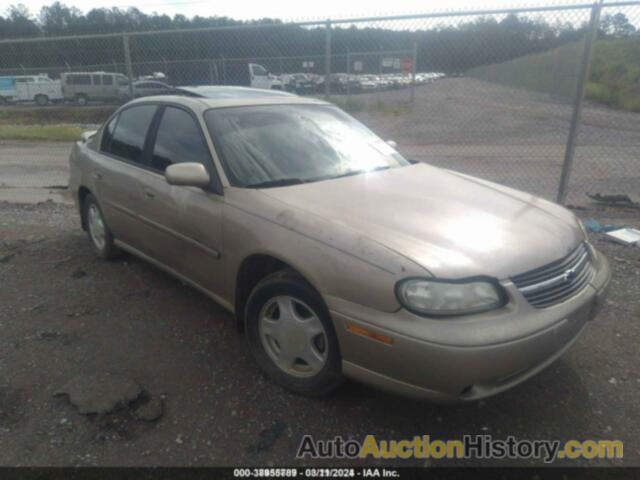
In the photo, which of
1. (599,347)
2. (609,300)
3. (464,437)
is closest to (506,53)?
(609,300)

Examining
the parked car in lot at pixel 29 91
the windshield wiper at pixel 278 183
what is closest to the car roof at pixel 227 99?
the windshield wiper at pixel 278 183

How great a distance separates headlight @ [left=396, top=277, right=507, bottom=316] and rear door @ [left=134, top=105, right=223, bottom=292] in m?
1.32

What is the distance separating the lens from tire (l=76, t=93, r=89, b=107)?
1014 inches

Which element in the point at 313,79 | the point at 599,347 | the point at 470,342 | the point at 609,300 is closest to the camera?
the point at 470,342

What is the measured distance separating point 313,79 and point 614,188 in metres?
7.97

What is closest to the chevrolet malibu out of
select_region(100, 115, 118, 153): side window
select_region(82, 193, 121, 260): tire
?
select_region(100, 115, 118, 153): side window

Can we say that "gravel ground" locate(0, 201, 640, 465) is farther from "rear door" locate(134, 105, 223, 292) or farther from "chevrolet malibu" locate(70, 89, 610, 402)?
"rear door" locate(134, 105, 223, 292)

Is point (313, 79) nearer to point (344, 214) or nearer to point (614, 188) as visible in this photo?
point (614, 188)

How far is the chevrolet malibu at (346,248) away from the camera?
6.98 feet

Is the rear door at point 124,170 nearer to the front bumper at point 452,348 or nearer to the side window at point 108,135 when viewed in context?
the side window at point 108,135

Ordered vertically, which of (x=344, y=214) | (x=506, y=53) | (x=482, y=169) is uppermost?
(x=506, y=53)

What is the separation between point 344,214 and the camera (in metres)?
2.54

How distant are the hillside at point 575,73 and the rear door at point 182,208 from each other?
4.48m

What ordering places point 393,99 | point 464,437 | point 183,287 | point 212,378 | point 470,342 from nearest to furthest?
point 470,342 → point 464,437 → point 212,378 → point 183,287 → point 393,99
